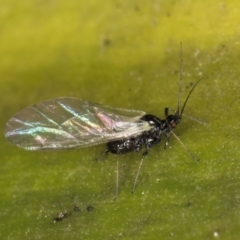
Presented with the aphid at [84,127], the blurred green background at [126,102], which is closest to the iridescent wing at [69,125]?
the aphid at [84,127]

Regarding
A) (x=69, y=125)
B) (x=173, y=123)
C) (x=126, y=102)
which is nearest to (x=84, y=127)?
(x=69, y=125)

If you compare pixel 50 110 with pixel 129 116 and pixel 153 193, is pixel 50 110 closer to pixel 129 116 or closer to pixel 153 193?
pixel 129 116

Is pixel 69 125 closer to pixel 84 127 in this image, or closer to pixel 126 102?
pixel 84 127

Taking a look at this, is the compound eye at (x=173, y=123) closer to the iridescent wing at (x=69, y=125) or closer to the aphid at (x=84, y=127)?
the aphid at (x=84, y=127)

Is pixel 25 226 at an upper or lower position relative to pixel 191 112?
lower

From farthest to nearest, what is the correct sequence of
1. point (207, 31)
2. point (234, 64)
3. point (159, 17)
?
point (159, 17) < point (207, 31) < point (234, 64)

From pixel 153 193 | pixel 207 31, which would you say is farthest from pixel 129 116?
pixel 207 31

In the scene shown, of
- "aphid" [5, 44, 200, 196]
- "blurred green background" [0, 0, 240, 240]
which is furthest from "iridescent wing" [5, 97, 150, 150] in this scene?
"blurred green background" [0, 0, 240, 240]
